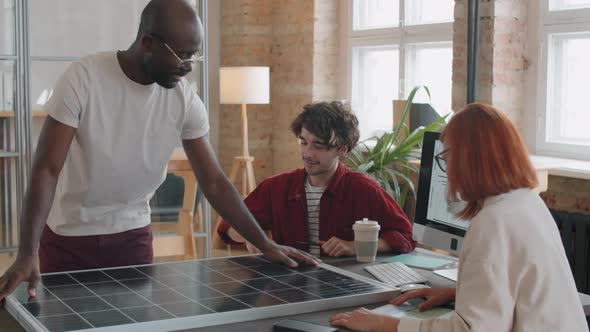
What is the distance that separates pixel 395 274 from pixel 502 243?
0.81 m

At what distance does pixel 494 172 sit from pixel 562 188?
250 cm

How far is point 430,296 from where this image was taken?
201 cm

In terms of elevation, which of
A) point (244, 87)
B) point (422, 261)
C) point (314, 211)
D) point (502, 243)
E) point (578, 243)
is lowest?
point (578, 243)

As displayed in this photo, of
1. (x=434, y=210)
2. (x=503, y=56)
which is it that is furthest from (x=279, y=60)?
(x=434, y=210)

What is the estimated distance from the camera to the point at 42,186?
217cm

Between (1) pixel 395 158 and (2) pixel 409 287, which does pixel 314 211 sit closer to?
(2) pixel 409 287

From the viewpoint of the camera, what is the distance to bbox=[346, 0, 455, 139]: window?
5.08 metres

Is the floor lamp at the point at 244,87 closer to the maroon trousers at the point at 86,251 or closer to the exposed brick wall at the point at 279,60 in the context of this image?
the exposed brick wall at the point at 279,60

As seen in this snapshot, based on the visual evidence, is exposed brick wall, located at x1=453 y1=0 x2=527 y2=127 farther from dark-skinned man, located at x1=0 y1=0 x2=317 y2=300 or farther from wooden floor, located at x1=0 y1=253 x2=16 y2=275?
wooden floor, located at x1=0 y1=253 x2=16 y2=275

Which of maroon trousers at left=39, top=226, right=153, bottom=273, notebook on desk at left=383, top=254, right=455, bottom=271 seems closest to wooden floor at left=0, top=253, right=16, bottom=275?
maroon trousers at left=39, top=226, right=153, bottom=273

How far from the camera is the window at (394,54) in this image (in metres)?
5.08

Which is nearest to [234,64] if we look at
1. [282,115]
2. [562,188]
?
[282,115]

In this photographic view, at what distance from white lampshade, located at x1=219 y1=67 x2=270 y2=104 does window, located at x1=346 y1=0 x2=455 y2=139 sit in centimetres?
67

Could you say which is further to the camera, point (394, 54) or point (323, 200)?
point (394, 54)
